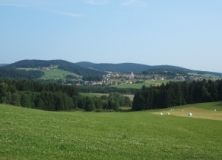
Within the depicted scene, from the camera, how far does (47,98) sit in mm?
97750

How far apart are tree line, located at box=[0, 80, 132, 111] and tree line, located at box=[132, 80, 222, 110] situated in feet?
36.8

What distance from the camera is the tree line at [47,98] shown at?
285 feet

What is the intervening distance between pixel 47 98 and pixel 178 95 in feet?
150

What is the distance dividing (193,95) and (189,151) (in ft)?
315

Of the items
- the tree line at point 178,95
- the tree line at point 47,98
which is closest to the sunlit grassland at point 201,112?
the tree line at point 178,95

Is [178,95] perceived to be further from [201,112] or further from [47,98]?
[47,98]

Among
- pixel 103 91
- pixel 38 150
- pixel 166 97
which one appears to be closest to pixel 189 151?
pixel 38 150

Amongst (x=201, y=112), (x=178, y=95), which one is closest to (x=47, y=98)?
(x=178, y=95)

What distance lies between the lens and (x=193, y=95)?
111 meters

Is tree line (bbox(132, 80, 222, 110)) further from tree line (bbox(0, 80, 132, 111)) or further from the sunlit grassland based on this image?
the sunlit grassland

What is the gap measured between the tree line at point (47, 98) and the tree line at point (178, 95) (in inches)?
442

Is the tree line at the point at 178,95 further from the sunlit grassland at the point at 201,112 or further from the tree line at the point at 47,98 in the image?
the sunlit grassland at the point at 201,112

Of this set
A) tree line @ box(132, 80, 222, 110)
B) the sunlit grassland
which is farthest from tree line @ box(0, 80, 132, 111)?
the sunlit grassland

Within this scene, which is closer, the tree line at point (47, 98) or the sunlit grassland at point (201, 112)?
the sunlit grassland at point (201, 112)
